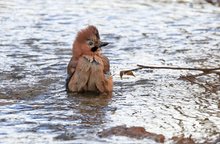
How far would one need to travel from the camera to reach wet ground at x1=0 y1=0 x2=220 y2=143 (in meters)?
7.66

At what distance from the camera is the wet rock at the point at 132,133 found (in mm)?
7189

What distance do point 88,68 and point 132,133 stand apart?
78.2 inches

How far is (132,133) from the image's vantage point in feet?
24.0

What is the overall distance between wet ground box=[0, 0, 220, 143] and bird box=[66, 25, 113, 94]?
13 centimetres

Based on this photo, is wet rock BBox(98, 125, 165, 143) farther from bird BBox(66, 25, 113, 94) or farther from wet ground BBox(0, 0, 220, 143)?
bird BBox(66, 25, 113, 94)

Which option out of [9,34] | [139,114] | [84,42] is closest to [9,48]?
[9,34]

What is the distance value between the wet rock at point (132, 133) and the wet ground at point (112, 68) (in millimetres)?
94

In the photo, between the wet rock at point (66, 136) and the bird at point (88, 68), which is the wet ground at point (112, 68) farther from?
the bird at point (88, 68)

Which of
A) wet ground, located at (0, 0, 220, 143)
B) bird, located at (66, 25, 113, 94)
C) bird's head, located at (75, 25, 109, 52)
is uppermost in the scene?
bird's head, located at (75, 25, 109, 52)

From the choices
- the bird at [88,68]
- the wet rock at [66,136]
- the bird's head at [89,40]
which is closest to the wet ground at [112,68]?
the wet rock at [66,136]

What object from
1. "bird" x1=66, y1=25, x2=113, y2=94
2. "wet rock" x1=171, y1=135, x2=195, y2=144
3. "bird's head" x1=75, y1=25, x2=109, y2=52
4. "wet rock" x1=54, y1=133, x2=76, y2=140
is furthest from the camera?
"bird's head" x1=75, y1=25, x2=109, y2=52

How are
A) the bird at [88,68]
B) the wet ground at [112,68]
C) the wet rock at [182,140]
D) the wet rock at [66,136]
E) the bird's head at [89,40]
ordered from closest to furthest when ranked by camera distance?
the wet rock at [182,140]
the wet rock at [66,136]
the wet ground at [112,68]
the bird at [88,68]
the bird's head at [89,40]

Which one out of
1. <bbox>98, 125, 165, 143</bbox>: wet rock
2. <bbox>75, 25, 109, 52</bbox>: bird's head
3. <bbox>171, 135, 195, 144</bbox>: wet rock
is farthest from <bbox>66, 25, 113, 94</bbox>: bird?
<bbox>171, 135, 195, 144</bbox>: wet rock

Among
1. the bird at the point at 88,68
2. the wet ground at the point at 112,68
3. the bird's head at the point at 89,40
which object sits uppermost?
the bird's head at the point at 89,40
